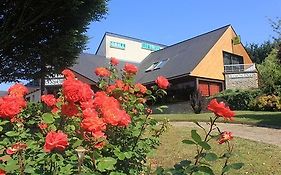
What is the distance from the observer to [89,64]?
126ft

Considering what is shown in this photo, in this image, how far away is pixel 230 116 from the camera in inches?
94.4

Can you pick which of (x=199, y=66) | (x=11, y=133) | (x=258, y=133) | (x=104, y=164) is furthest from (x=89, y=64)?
(x=104, y=164)

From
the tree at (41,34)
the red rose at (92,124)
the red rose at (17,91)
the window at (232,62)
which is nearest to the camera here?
the red rose at (92,124)

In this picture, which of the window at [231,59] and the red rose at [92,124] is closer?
the red rose at [92,124]

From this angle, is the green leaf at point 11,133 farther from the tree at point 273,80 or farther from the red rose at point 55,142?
the tree at point 273,80

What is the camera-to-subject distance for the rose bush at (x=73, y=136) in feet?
7.55

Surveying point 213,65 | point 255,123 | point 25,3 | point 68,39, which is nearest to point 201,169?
point 25,3

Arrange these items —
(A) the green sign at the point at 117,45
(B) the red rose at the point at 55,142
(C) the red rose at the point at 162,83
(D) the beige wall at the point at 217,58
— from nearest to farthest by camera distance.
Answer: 1. (B) the red rose at the point at 55,142
2. (C) the red rose at the point at 162,83
3. (D) the beige wall at the point at 217,58
4. (A) the green sign at the point at 117,45

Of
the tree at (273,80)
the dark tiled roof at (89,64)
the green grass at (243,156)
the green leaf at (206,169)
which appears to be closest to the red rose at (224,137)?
the green leaf at (206,169)

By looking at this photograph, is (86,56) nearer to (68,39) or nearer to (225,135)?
(68,39)

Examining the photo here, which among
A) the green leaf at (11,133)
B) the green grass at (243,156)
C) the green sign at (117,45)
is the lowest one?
the green grass at (243,156)

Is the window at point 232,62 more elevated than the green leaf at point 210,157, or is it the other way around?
the window at point 232,62

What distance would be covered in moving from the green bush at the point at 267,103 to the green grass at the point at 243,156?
1503 cm

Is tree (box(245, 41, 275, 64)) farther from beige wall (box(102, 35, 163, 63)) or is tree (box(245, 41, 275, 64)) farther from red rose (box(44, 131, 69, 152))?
red rose (box(44, 131, 69, 152))
